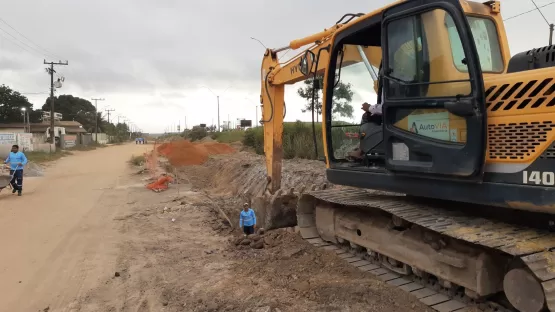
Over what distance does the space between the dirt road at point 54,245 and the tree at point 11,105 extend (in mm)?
65615

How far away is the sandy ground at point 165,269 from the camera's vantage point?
14.0ft

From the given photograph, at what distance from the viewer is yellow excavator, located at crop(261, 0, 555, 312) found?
9.71 ft

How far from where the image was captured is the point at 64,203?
39.0ft

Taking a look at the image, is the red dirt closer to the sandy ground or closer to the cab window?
the sandy ground

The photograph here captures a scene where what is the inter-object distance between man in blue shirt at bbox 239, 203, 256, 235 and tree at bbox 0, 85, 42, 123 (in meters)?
73.0

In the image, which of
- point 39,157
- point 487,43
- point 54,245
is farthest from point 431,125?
point 39,157

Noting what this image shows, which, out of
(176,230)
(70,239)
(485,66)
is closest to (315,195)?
(485,66)

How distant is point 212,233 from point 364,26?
5043mm

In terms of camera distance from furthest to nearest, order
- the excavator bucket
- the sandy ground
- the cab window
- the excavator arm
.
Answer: the excavator bucket
the excavator arm
the sandy ground
the cab window

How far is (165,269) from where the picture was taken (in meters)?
5.84

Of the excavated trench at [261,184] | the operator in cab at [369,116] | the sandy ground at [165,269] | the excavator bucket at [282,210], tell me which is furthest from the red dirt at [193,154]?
the operator in cab at [369,116]

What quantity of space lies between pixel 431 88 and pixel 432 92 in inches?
1.4

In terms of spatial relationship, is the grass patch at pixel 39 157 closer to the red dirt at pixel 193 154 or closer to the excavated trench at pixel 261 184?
the red dirt at pixel 193 154

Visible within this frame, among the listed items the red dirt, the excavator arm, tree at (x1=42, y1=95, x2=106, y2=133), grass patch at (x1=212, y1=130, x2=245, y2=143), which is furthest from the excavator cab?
tree at (x1=42, y1=95, x2=106, y2=133)
